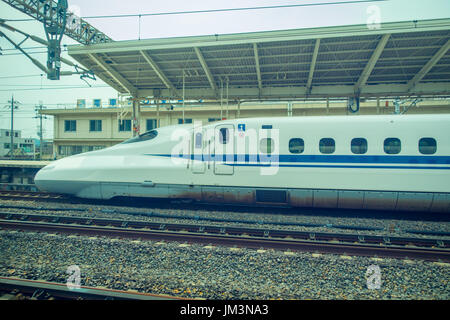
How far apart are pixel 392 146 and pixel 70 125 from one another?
118ft

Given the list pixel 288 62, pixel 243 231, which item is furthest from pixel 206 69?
pixel 243 231

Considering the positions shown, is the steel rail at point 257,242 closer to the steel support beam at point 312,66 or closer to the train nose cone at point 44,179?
the train nose cone at point 44,179

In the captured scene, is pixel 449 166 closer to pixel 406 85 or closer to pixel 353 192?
pixel 353 192

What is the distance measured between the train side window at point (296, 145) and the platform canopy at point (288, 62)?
5.90 metres

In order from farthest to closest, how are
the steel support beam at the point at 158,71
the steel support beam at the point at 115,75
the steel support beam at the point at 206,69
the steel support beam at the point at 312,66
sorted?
1. the steel support beam at the point at 115,75
2. the steel support beam at the point at 158,71
3. the steel support beam at the point at 206,69
4. the steel support beam at the point at 312,66

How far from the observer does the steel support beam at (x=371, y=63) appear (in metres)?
11.2

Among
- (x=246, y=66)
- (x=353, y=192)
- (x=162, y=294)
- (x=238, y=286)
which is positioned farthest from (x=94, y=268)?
(x=246, y=66)

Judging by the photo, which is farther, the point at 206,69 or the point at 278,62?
the point at 206,69

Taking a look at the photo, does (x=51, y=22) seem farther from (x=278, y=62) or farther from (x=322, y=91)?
(x=322, y=91)

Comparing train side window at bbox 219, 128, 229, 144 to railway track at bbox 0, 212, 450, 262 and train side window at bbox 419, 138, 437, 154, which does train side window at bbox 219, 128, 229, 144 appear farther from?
train side window at bbox 419, 138, 437, 154

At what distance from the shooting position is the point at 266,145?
8.27m

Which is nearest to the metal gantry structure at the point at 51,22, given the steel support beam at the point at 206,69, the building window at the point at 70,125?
the steel support beam at the point at 206,69

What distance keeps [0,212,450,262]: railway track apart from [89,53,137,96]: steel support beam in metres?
9.46
